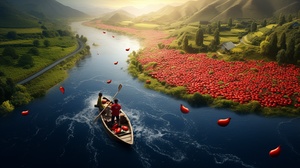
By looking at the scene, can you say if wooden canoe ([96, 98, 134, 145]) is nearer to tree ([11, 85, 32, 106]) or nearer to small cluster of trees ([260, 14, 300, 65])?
tree ([11, 85, 32, 106])

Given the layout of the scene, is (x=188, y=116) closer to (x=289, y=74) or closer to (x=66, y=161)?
(x=66, y=161)

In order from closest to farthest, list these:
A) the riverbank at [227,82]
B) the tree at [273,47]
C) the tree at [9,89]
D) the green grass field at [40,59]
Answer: the riverbank at [227,82]
the tree at [9,89]
the green grass field at [40,59]
the tree at [273,47]

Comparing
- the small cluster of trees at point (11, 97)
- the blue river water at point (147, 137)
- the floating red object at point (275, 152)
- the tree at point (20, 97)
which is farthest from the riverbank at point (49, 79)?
the floating red object at point (275, 152)

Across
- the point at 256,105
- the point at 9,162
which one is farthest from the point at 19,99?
the point at 256,105

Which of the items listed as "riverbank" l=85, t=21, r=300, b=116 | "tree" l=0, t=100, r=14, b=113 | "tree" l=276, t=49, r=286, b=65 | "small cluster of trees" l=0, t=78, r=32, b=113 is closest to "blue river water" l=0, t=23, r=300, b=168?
"tree" l=0, t=100, r=14, b=113

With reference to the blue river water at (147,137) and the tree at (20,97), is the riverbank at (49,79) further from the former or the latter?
the blue river water at (147,137)

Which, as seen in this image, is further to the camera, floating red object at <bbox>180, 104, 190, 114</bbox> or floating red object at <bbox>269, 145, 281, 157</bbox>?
floating red object at <bbox>180, 104, 190, 114</bbox>

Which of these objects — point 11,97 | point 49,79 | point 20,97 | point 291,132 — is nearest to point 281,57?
point 291,132
